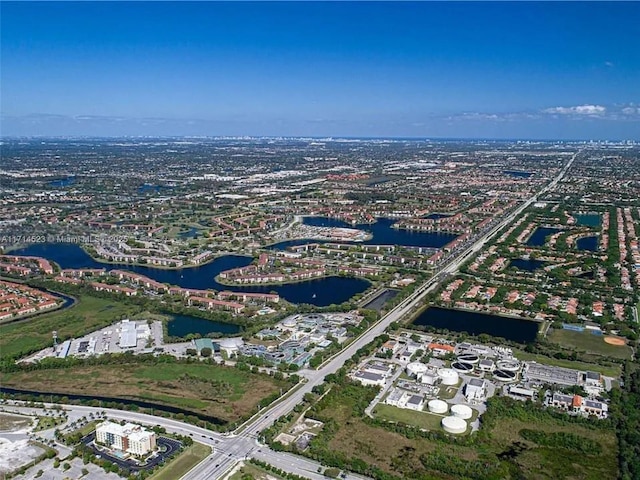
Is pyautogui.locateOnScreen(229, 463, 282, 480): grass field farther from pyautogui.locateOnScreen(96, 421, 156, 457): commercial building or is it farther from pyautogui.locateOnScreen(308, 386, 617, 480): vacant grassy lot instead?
pyautogui.locateOnScreen(96, 421, 156, 457): commercial building

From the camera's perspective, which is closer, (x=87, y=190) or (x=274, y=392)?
(x=274, y=392)

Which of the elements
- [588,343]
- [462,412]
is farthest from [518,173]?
[462,412]

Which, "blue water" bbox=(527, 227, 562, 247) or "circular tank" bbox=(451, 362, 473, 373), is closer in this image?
"circular tank" bbox=(451, 362, 473, 373)

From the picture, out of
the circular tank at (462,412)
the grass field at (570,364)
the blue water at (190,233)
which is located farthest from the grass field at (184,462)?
the blue water at (190,233)

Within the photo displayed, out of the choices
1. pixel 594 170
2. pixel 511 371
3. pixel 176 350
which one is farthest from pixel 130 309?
pixel 594 170

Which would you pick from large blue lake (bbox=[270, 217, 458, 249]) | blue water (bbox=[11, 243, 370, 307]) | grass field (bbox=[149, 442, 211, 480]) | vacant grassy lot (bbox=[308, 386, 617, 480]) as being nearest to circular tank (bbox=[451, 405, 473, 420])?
vacant grassy lot (bbox=[308, 386, 617, 480])

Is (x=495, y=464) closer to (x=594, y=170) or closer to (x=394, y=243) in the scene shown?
(x=394, y=243)

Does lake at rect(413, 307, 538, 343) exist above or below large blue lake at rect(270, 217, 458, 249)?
below
